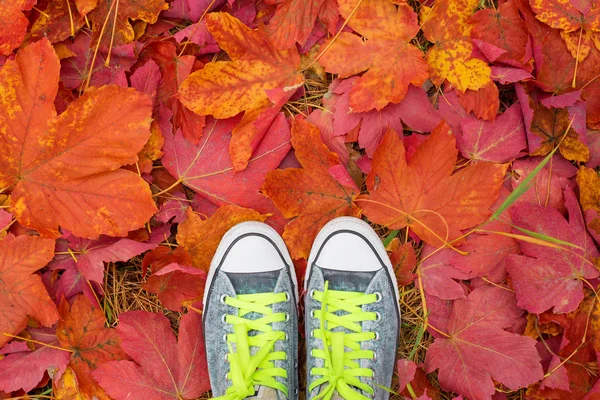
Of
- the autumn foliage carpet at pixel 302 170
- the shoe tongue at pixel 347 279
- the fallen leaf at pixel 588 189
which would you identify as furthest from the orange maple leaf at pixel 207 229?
the fallen leaf at pixel 588 189

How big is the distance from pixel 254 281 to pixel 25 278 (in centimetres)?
56

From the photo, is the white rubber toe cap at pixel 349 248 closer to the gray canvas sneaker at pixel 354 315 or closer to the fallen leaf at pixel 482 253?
the gray canvas sneaker at pixel 354 315

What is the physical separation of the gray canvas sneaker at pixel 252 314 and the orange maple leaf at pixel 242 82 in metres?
0.24

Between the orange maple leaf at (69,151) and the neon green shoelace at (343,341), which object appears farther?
the neon green shoelace at (343,341)

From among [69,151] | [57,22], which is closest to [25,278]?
[69,151]

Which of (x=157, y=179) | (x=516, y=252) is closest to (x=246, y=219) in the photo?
(x=157, y=179)

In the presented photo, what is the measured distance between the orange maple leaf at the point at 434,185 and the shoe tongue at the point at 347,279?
0.20 m

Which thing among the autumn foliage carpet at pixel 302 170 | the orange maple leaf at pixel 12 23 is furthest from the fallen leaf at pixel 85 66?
the orange maple leaf at pixel 12 23

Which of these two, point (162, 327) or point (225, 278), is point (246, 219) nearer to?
point (225, 278)

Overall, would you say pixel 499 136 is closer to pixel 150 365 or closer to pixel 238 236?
pixel 238 236

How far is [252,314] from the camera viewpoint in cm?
129

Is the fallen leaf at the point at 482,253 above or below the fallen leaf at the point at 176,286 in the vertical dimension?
above

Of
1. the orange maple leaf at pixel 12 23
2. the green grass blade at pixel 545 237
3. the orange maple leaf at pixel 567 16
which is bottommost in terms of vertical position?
the green grass blade at pixel 545 237

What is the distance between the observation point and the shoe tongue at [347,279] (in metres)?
1.28
